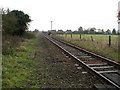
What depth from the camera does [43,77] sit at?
16.2 ft

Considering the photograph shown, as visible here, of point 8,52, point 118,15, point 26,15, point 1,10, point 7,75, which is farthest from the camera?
point 26,15

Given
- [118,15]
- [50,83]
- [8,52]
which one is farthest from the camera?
[118,15]

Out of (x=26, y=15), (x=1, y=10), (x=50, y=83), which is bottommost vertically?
(x=50, y=83)

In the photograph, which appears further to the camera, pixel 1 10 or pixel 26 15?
pixel 26 15

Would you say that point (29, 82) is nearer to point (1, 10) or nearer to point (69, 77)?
point (69, 77)

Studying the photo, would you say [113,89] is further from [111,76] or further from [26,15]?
[26,15]

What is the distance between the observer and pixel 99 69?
19.1 feet

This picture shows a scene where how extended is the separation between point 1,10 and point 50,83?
1345cm

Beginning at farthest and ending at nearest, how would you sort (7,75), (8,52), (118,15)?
(118,15) < (8,52) < (7,75)

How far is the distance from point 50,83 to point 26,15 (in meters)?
27.0

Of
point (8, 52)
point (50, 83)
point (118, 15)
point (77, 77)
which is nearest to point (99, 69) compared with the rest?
point (77, 77)

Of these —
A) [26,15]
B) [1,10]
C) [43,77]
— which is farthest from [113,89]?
[26,15]

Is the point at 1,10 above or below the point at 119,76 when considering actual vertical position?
above

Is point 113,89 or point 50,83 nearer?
point 113,89
